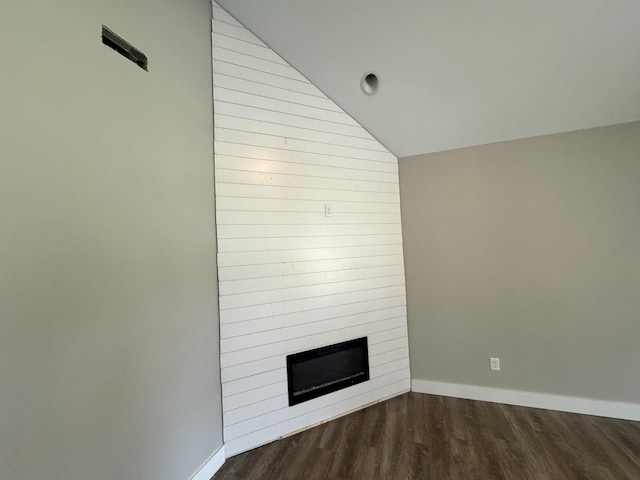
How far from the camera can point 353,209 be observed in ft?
9.41

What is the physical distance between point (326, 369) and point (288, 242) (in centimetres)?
110

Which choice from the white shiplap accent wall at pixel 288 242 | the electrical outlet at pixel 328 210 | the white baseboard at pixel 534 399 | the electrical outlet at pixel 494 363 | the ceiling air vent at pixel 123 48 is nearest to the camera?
the ceiling air vent at pixel 123 48

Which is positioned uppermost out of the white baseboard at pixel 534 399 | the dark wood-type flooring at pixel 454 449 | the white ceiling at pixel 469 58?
the white ceiling at pixel 469 58

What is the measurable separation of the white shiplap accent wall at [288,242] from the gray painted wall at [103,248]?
0.22 metres

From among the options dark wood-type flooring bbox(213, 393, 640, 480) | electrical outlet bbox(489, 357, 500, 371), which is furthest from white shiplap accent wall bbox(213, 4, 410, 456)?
electrical outlet bbox(489, 357, 500, 371)

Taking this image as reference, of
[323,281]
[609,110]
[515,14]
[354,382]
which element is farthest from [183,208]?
[609,110]

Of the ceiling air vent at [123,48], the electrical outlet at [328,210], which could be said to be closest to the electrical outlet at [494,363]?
the electrical outlet at [328,210]

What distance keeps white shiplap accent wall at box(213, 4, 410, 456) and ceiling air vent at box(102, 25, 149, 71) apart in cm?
64

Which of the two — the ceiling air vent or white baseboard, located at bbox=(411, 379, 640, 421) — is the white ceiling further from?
white baseboard, located at bbox=(411, 379, 640, 421)

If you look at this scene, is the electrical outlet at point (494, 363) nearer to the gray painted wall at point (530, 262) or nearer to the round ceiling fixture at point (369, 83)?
the gray painted wall at point (530, 262)

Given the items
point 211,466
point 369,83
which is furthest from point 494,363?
point 369,83

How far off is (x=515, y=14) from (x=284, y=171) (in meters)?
1.75

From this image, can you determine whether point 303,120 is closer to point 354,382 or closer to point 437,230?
point 437,230

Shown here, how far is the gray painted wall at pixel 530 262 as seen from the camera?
2.48m
